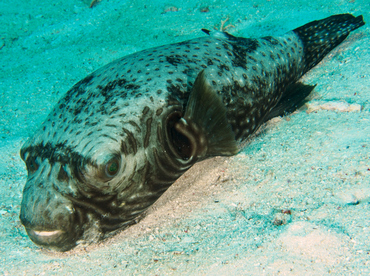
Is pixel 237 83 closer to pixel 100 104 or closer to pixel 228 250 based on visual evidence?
pixel 100 104

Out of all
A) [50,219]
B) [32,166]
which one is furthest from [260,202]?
[32,166]

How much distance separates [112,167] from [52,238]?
0.78 meters

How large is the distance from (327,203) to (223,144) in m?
1.09

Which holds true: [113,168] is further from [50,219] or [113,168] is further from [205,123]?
[205,123]

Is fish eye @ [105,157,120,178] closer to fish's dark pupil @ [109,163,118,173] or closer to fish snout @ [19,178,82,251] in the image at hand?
fish's dark pupil @ [109,163,118,173]

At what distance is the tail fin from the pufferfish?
1533mm

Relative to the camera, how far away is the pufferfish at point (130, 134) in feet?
7.19

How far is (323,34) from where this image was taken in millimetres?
4582

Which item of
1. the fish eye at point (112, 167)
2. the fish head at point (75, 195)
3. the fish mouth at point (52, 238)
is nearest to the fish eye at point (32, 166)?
the fish head at point (75, 195)

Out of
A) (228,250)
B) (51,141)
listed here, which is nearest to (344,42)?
(228,250)

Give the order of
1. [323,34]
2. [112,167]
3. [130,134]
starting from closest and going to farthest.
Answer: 1. [112,167]
2. [130,134]
3. [323,34]

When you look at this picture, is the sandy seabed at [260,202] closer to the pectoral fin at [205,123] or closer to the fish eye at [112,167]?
the pectoral fin at [205,123]

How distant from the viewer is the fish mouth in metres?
2.17

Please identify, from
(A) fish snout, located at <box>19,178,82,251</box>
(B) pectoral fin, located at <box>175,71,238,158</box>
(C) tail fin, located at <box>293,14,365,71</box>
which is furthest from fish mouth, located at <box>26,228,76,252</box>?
(C) tail fin, located at <box>293,14,365,71</box>
